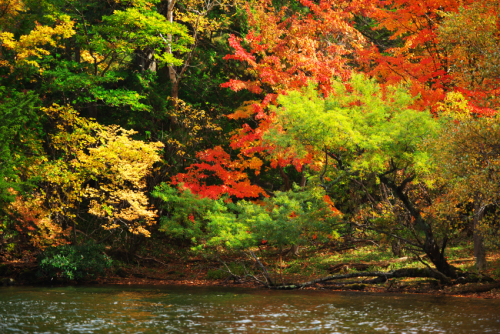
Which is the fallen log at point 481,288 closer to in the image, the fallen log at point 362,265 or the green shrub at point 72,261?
the fallen log at point 362,265

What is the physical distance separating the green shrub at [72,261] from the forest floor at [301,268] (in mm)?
856

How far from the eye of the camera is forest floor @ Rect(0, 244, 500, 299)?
17000mm

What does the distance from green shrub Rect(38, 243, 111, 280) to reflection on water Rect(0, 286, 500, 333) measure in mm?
2190

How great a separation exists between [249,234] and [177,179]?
6.34m

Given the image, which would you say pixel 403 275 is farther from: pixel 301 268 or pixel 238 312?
pixel 238 312

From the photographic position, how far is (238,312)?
12312 mm

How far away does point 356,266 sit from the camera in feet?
66.3

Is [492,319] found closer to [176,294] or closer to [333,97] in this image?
[333,97]

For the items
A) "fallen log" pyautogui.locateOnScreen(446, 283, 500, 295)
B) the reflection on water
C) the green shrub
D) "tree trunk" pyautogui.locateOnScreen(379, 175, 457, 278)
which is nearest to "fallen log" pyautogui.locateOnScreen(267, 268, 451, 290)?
"tree trunk" pyautogui.locateOnScreen(379, 175, 457, 278)

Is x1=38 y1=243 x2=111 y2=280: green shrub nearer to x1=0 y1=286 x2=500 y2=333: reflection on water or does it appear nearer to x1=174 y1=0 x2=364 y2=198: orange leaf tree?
x1=0 y1=286 x2=500 y2=333: reflection on water

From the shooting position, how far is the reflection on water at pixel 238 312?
10.1 meters

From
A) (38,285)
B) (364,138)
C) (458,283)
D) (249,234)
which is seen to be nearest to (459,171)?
(364,138)

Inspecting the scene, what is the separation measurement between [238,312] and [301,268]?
33.2ft

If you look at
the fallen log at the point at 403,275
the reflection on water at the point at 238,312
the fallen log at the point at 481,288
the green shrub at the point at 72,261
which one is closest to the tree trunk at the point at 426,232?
the fallen log at the point at 403,275
